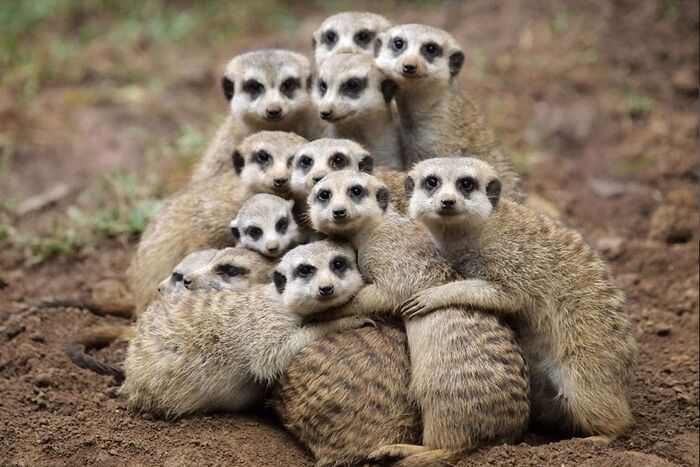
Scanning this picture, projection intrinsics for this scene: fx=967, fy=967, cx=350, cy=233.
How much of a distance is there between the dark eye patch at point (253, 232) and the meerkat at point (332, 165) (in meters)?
0.30

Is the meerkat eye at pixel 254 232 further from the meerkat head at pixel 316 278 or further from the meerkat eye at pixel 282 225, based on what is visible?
the meerkat head at pixel 316 278

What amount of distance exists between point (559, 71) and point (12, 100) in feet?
15.2

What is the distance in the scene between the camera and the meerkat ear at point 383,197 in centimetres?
429

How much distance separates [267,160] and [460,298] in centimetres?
133

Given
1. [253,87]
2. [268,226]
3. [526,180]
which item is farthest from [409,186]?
[526,180]

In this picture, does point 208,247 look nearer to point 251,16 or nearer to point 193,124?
point 193,124

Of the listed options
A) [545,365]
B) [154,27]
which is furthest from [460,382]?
[154,27]

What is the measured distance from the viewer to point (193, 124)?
799cm

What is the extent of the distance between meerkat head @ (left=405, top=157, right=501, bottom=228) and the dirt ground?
96 centimetres

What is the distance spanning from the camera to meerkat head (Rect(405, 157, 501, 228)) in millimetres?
3969

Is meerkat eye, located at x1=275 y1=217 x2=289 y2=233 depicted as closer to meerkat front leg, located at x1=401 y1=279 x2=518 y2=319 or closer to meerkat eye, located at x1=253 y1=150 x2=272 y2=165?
meerkat eye, located at x1=253 y1=150 x2=272 y2=165

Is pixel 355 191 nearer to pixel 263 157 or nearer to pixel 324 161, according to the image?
pixel 324 161

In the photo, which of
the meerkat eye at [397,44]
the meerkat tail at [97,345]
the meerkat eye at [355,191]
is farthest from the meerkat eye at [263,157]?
the meerkat tail at [97,345]

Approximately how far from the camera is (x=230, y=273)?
438 centimetres
